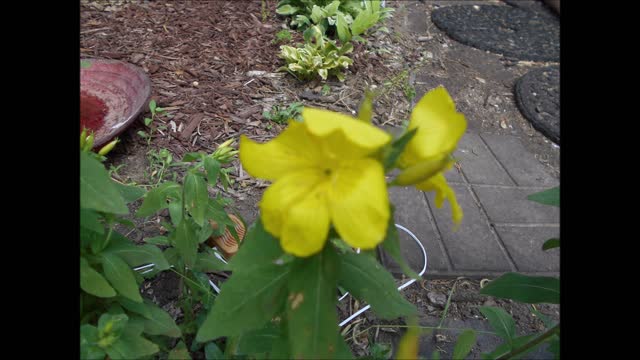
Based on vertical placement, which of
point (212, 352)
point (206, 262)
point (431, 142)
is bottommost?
point (212, 352)

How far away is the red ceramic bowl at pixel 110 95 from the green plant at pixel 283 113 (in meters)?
0.81

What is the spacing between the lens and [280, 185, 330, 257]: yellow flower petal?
861mm

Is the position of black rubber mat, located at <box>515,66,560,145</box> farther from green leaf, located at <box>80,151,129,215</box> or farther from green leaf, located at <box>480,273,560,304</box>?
green leaf, located at <box>80,151,129,215</box>

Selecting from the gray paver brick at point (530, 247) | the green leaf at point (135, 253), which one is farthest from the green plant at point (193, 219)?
the gray paver brick at point (530, 247)

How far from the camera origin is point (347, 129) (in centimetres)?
84

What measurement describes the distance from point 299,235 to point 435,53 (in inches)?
166

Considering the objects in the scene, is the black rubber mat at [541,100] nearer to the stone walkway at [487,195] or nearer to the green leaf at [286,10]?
the stone walkway at [487,195]

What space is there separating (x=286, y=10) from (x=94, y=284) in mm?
3786

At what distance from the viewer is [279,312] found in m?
1.20

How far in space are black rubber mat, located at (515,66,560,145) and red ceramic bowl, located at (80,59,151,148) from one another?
2.94m

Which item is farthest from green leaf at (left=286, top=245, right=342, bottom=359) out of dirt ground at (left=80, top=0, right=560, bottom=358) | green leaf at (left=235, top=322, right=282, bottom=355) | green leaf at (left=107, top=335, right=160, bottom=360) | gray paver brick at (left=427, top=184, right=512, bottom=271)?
gray paver brick at (left=427, top=184, right=512, bottom=271)

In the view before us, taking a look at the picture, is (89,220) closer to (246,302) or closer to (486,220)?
(246,302)

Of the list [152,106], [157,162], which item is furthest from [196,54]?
[157,162]

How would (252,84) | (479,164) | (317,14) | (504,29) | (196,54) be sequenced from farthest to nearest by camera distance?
(504,29)
(317,14)
(196,54)
(252,84)
(479,164)
